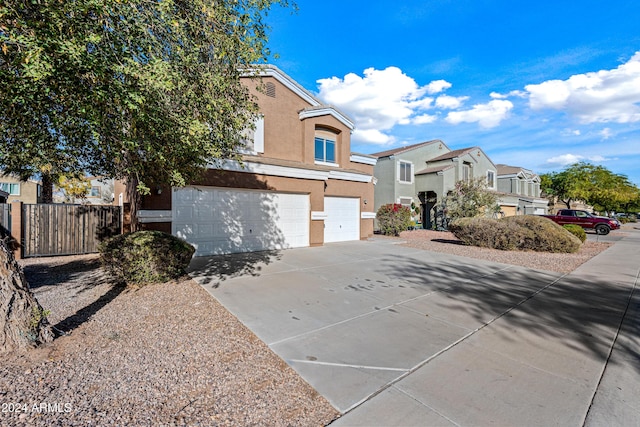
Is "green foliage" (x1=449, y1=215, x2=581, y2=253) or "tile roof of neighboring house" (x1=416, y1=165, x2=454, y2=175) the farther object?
"tile roof of neighboring house" (x1=416, y1=165, x2=454, y2=175)

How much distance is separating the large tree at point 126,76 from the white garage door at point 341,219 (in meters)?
8.49

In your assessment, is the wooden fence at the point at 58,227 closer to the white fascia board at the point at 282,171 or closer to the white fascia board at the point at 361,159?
the white fascia board at the point at 282,171

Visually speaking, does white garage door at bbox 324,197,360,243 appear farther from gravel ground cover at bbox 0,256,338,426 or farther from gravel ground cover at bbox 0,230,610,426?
gravel ground cover at bbox 0,256,338,426

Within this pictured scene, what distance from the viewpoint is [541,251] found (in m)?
12.1

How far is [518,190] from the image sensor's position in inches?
1220

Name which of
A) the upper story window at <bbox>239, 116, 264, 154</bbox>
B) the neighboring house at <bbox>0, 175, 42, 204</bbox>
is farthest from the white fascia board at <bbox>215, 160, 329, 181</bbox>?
the neighboring house at <bbox>0, 175, 42, 204</bbox>

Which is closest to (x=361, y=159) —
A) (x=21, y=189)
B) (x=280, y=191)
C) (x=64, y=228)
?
(x=280, y=191)

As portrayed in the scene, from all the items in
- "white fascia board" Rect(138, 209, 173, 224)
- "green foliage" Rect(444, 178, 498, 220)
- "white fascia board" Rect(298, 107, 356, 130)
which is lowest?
"white fascia board" Rect(138, 209, 173, 224)

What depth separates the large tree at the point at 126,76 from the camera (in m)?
3.21

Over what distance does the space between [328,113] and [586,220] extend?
72.6 feet

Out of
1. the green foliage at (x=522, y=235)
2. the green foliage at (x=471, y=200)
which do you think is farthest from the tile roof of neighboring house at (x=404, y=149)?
the green foliage at (x=522, y=235)

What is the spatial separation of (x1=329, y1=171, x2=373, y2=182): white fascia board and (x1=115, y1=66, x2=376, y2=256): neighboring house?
0.15 feet

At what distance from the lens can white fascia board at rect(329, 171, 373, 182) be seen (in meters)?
14.1

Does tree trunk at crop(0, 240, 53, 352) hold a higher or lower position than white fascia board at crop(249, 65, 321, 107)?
lower
